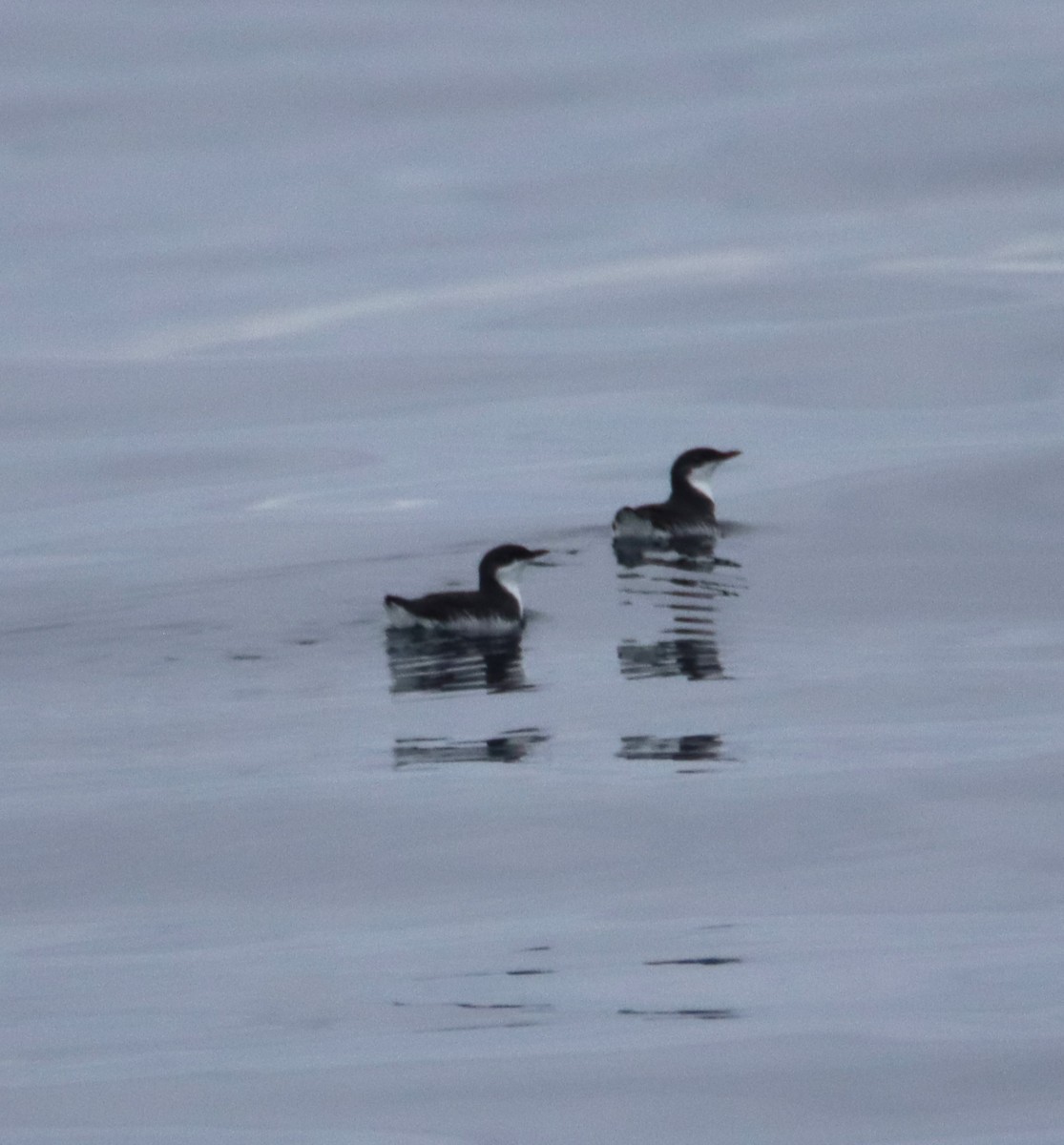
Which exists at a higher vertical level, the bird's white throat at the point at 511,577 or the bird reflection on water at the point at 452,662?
the bird's white throat at the point at 511,577

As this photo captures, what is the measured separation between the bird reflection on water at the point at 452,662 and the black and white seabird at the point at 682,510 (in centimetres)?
343

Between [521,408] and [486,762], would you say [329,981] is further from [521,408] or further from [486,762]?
[521,408]

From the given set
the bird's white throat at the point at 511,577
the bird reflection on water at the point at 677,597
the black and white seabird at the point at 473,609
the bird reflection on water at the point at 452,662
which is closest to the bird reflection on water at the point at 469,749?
the bird reflection on water at the point at 452,662

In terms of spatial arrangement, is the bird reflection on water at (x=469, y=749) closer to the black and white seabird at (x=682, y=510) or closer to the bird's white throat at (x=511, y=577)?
the bird's white throat at (x=511, y=577)

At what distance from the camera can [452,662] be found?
1514cm

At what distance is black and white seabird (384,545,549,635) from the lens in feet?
52.3

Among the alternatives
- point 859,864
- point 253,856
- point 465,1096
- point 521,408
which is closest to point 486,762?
point 253,856

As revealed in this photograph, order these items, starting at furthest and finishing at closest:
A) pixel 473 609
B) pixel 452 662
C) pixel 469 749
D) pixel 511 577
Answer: pixel 511 577, pixel 473 609, pixel 452 662, pixel 469 749

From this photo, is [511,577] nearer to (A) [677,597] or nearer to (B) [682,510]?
(A) [677,597]

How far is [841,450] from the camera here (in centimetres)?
2578

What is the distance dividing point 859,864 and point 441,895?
1.50 metres

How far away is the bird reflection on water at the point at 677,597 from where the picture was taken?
1447cm

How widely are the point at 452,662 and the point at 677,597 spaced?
237cm

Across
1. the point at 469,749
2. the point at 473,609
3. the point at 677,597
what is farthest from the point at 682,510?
the point at 469,749
